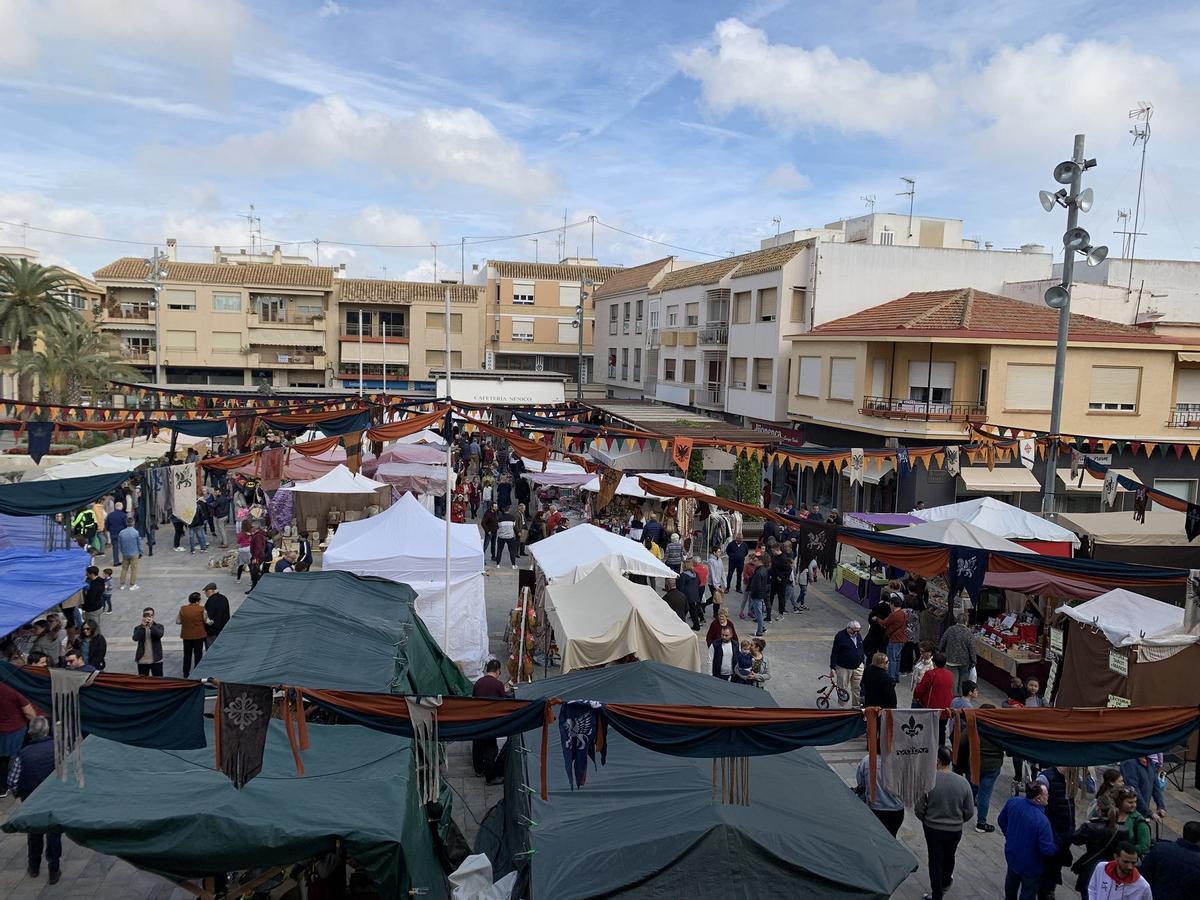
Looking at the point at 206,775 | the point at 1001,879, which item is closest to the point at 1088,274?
the point at 1001,879

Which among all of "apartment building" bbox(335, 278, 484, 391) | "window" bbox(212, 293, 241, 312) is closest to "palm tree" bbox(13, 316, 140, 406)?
"window" bbox(212, 293, 241, 312)

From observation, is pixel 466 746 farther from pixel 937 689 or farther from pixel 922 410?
pixel 922 410

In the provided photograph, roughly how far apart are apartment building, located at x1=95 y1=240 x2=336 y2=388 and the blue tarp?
4287 centimetres

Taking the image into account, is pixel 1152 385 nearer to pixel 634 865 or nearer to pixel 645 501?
pixel 645 501

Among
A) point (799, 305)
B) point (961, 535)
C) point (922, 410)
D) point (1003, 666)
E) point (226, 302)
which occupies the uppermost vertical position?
point (226, 302)

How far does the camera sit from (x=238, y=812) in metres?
6.34

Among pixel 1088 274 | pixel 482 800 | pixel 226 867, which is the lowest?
pixel 482 800

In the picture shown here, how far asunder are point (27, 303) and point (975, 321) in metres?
36.3

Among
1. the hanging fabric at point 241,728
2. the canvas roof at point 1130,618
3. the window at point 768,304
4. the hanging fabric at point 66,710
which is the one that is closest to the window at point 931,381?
the window at point 768,304

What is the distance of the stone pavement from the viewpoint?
7914 mm

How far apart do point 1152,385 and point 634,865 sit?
24095mm

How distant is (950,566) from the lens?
1064 centimetres

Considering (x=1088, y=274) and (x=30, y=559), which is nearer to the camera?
(x=30, y=559)

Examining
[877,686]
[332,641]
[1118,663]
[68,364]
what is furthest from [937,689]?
[68,364]
